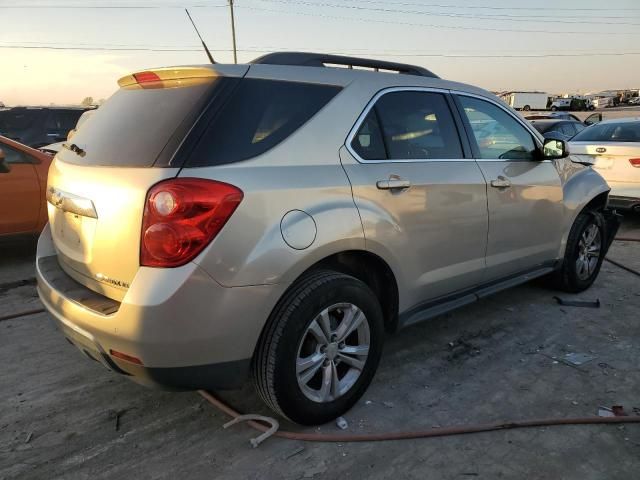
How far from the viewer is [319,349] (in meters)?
2.70

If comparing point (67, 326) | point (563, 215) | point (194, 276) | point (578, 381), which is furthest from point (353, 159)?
point (563, 215)

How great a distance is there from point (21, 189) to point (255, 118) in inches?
166

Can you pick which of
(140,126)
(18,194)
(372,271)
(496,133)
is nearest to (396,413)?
(372,271)

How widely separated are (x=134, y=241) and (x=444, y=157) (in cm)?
199

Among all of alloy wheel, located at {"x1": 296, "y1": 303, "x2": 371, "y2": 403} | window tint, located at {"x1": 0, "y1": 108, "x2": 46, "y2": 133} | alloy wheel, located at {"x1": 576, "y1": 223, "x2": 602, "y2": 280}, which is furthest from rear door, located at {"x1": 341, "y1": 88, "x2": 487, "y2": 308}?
window tint, located at {"x1": 0, "y1": 108, "x2": 46, "y2": 133}

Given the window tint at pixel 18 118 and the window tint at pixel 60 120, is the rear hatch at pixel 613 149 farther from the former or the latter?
the window tint at pixel 18 118

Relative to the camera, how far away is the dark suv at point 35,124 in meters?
11.7

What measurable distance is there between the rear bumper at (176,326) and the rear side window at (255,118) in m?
0.54

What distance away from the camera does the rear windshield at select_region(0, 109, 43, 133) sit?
11.7m

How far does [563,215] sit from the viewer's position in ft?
14.3

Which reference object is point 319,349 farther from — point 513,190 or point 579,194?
point 579,194

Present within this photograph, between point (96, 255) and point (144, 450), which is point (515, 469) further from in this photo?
point (96, 255)

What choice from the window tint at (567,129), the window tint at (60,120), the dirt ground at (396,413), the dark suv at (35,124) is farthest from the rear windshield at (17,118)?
the window tint at (567,129)

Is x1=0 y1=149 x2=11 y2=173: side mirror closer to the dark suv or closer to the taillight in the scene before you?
the taillight
